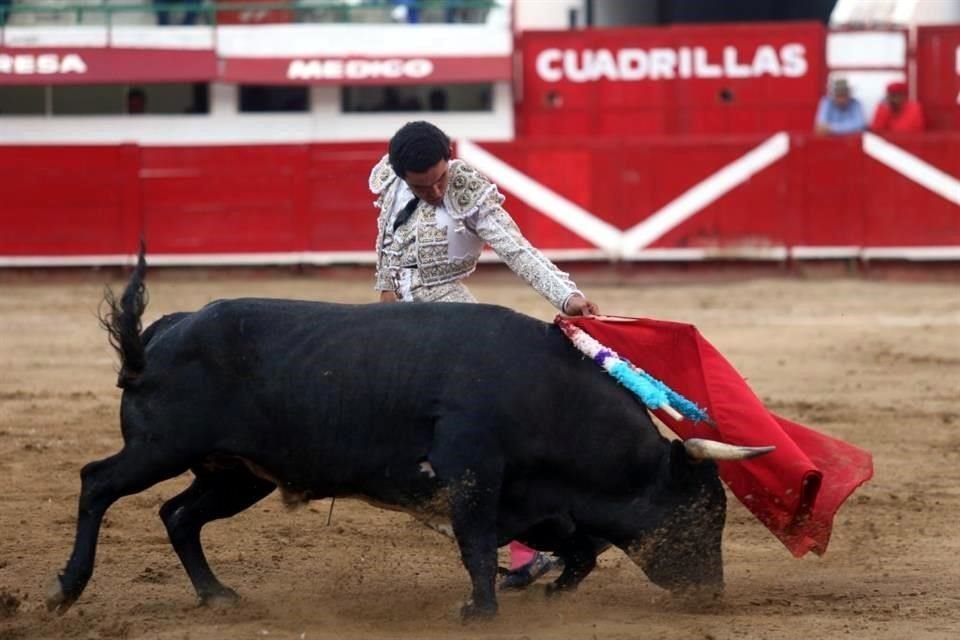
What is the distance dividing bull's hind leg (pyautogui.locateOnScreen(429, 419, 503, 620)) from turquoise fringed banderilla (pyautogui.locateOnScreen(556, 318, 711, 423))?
37 cm

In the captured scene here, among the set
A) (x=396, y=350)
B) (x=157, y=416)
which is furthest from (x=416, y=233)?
(x=157, y=416)

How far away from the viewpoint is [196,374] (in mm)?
4637

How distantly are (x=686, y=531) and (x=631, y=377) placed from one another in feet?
1.38

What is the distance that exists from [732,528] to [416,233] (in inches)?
63.3

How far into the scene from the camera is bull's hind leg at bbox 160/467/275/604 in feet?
15.9

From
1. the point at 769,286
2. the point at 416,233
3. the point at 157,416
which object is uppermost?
the point at 416,233

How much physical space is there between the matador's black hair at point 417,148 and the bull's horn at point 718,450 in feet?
3.21

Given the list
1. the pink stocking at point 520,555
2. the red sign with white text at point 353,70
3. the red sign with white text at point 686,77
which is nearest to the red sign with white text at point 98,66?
the red sign with white text at point 353,70

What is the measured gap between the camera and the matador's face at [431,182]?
477cm

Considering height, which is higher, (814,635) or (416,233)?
(416,233)

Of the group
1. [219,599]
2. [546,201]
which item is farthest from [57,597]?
[546,201]

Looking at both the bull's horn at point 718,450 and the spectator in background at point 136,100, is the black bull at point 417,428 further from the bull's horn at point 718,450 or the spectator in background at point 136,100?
the spectator in background at point 136,100

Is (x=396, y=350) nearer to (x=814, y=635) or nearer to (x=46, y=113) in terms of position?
(x=814, y=635)

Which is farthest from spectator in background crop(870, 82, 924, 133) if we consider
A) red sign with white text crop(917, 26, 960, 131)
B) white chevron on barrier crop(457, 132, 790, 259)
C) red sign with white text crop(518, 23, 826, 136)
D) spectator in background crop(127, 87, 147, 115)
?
spectator in background crop(127, 87, 147, 115)
